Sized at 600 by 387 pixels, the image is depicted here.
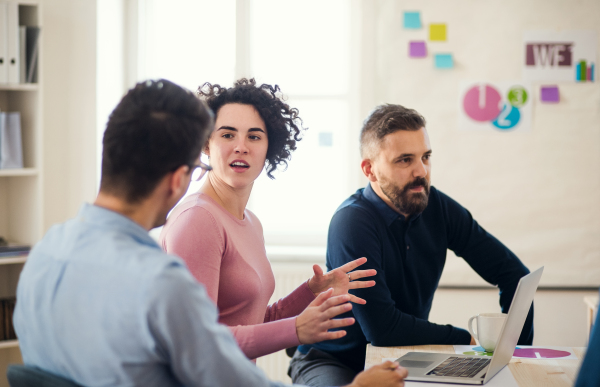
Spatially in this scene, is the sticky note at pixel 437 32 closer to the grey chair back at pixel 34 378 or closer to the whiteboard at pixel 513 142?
the whiteboard at pixel 513 142

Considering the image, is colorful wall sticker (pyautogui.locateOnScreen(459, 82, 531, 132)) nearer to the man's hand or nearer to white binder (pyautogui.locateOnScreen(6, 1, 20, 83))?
the man's hand

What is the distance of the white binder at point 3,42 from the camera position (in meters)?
2.74

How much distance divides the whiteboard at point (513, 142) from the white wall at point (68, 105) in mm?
1700

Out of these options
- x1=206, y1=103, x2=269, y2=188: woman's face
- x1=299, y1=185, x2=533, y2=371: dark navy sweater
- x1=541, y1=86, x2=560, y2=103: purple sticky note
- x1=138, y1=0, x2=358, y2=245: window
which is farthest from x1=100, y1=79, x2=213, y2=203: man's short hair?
x1=541, y1=86, x2=560, y2=103: purple sticky note

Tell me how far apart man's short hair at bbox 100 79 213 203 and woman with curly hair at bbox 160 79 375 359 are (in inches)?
18.7

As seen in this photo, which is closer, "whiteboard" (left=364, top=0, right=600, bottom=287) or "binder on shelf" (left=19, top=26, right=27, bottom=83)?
"binder on shelf" (left=19, top=26, right=27, bottom=83)

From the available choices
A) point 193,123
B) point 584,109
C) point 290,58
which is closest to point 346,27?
point 290,58

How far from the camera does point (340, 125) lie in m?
3.36

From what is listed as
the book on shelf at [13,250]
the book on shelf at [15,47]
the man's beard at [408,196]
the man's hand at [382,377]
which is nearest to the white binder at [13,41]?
the book on shelf at [15,47]

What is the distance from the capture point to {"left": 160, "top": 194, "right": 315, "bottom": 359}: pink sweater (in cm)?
129

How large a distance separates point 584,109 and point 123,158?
9.21ft

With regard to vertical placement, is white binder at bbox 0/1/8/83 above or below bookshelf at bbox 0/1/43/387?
above

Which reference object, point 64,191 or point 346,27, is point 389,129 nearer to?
point 346,27

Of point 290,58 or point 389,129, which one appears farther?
point 290,58
